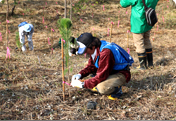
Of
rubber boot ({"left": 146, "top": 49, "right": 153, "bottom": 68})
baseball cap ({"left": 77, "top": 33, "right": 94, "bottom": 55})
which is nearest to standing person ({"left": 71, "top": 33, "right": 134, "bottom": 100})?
baseball cap ({"left": 77, "top": 33, "right": 94, "bottom": 55})

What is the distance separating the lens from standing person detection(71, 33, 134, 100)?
260 cm

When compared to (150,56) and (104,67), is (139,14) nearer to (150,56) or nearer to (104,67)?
(150,56)

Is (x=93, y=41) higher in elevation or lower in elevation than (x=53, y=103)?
higher

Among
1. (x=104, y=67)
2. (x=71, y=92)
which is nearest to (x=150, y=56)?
(x=104, y=67)

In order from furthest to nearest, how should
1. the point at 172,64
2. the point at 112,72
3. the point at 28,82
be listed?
1. the point at 172,64
2. the point at 28,82
3. the point at 112,72

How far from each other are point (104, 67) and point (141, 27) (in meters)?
1.53

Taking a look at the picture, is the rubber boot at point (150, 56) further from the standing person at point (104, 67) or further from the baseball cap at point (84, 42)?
the baseball cap at point (84, 42)

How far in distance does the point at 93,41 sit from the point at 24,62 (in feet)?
6.78

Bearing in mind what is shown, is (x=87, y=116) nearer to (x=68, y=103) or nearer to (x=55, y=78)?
(x=68, y=103)

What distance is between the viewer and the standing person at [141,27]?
Answer: 12.0ft

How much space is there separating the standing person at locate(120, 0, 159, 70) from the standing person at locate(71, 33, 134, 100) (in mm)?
1069

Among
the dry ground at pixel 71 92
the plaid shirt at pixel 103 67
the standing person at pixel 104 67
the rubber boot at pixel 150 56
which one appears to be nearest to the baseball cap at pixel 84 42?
the standing person at pixel 104 67

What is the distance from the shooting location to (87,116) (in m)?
2.49

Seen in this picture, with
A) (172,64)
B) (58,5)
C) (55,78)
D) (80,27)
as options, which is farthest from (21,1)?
(172,64)
